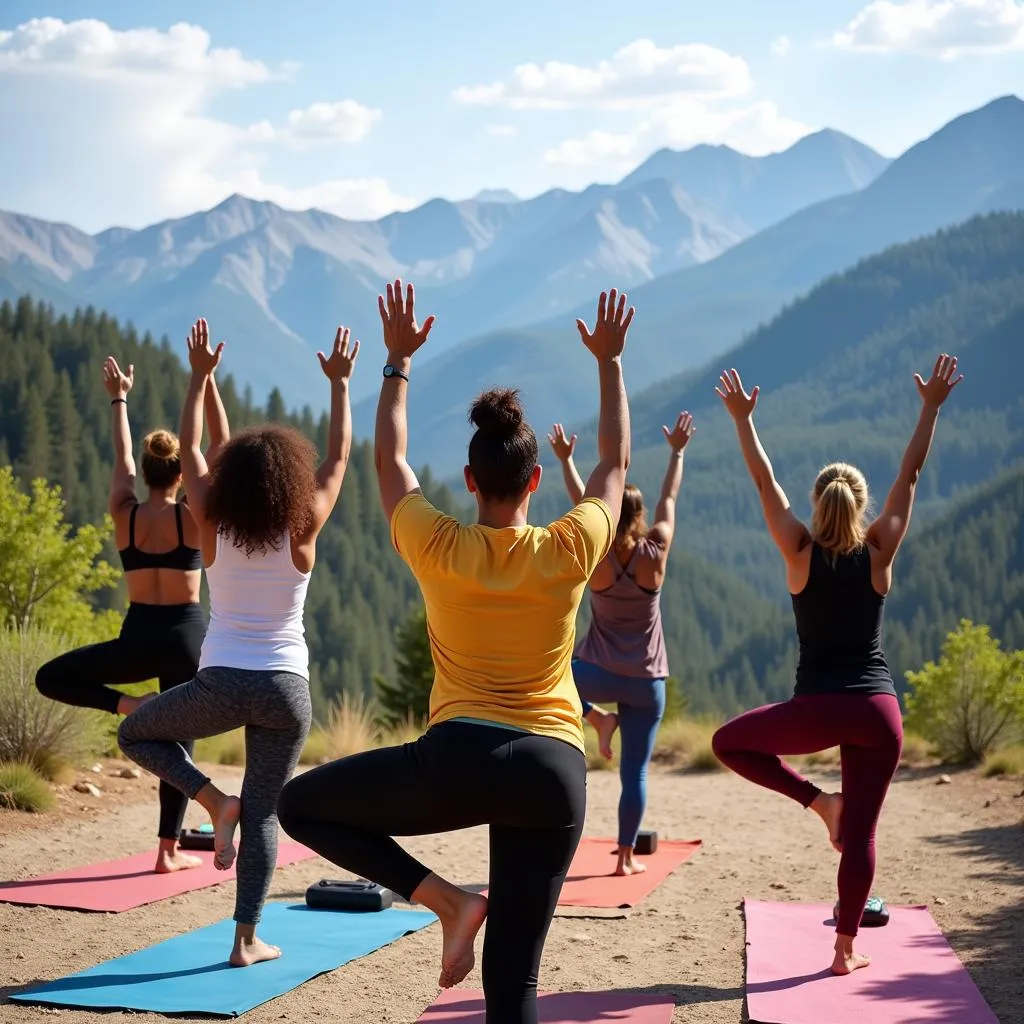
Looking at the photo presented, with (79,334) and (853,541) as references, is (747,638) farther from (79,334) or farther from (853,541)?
(853,541)

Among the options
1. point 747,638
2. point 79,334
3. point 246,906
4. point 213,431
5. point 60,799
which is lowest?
point 747,638

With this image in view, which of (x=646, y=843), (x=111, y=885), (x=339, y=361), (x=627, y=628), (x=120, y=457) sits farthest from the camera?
(x=646, y=843)

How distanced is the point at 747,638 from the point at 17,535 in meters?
117

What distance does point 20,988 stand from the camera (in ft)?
16.4

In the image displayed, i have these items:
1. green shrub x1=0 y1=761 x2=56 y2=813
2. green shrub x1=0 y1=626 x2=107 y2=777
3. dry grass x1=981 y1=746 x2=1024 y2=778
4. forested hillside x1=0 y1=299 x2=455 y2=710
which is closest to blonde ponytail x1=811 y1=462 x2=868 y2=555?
green shrub x1=0 y1=761 x2=56 y2=813

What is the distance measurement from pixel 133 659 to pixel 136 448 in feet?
270

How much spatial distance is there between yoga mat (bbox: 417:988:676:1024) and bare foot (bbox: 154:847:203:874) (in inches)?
97.7

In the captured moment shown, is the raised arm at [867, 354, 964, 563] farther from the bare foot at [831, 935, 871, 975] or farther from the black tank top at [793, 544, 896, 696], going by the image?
the bare foot at [831, 935, 871, 975]

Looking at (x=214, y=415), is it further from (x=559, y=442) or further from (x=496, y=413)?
(x=496, y=413)

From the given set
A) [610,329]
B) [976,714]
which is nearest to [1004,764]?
[976,714]

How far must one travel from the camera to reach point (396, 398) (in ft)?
13.0

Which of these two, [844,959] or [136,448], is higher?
[136,448]

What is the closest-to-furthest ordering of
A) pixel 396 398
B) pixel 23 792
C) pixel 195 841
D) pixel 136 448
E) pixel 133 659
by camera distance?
pixel 396 398
pixel 133 659
pixel 195 841
pixel 23 792
pixel 136 448

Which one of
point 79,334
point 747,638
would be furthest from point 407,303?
point 747,638
